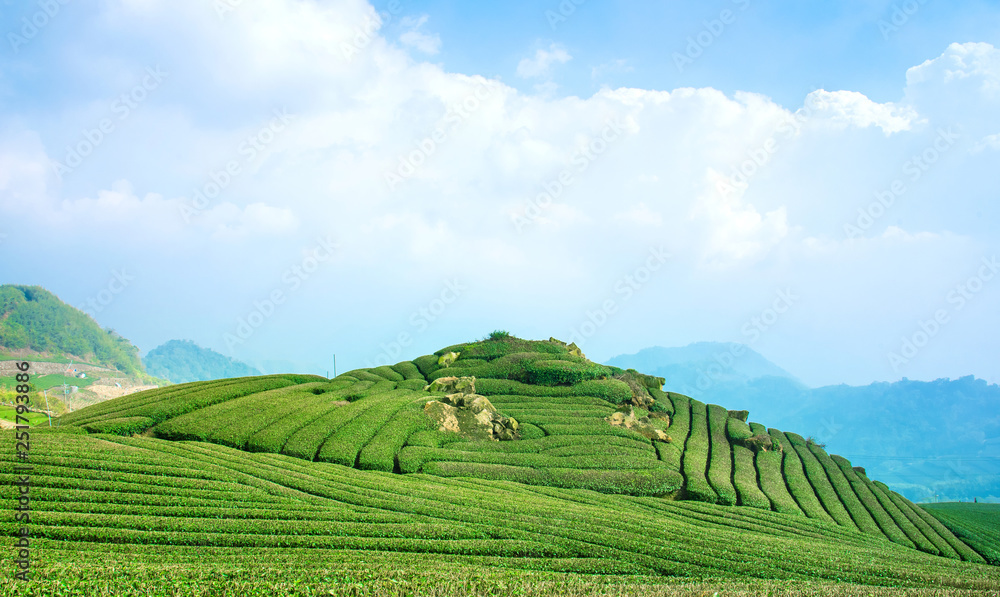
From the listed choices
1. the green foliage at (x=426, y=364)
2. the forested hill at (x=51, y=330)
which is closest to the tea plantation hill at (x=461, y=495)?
the green foliage at (x=426, y=364)

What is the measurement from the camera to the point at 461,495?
59.9 ft

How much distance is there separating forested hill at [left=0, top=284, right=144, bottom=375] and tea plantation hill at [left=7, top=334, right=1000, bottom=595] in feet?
314

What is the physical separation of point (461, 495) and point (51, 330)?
121 m

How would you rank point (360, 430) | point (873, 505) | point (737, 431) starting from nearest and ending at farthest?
point (360, 430), point (873, 505), point (737, 431)

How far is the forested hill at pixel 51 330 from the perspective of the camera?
9812 centimetres

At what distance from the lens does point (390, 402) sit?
2916 centimetres

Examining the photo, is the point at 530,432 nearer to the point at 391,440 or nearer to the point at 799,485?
the point at 391,440

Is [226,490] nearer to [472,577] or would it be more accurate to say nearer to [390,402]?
[472,577]

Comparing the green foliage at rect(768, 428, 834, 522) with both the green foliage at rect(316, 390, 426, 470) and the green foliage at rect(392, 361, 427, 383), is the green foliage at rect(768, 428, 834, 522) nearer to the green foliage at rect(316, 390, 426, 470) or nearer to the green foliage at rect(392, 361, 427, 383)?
the green foliage at rect(316, 390, 426, 470)

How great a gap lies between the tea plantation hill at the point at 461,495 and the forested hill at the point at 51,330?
95737 millimetres

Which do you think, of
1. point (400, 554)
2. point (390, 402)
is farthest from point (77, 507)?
point (390, 402)

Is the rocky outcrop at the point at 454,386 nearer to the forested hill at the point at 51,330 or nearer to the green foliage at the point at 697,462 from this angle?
the green foliage at the point at 697,462

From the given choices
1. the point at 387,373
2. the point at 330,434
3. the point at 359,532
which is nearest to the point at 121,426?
the point at 330,434

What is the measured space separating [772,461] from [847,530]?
8.03m
